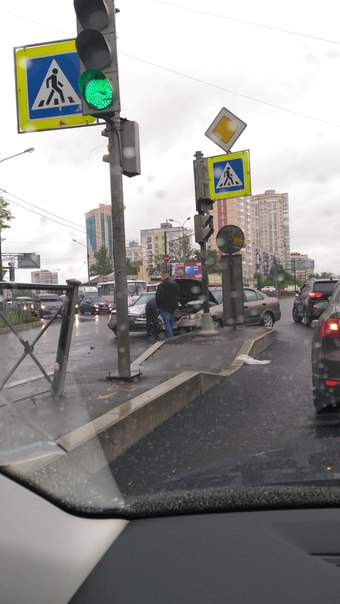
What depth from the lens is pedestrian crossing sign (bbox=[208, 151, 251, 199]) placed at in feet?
37.8

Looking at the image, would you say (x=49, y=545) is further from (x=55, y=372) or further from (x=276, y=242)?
(x=276, y=242)

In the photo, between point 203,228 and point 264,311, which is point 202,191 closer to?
point 203,228

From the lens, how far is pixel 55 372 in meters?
5.21

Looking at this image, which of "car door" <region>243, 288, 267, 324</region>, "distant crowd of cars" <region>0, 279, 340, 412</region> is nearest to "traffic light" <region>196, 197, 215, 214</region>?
"distant crowd of cars" <region>0, 279, 340, 412</region>

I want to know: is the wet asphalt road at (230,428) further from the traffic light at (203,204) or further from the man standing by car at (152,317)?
the man standing by car at (152,317)

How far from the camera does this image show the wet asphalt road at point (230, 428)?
12.3ft

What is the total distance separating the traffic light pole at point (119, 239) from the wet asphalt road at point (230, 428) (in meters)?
1.01

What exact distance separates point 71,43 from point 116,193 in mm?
1877

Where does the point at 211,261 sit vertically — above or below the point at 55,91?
below

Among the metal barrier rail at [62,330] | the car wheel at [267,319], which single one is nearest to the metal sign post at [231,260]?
the car wheel at [267,319]

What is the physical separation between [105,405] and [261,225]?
10195 centimetres

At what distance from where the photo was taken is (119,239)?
6059 millimetres

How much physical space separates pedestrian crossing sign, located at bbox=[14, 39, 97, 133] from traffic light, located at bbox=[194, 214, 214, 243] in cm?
490

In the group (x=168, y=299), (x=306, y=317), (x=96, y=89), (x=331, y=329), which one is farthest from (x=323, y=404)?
(x=306, y=317)
